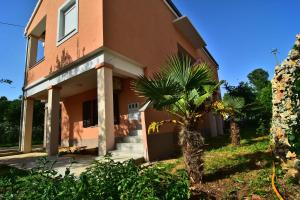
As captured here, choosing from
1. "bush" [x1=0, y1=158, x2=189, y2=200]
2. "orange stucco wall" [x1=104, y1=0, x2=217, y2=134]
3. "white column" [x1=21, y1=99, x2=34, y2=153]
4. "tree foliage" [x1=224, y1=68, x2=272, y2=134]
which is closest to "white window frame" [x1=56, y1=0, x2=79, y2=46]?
"orange stucco wall" [x1=104, y1=0, x2=217, y2=134]

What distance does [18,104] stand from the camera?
34.4 metres

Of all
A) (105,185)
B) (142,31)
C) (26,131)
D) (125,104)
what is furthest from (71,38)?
(105,185)

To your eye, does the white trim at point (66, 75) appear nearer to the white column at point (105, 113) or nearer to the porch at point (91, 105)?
the porch at point (91, 105)

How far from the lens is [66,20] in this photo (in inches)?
441

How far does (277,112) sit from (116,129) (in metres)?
7.77

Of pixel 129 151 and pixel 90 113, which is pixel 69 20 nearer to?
pixel 90 113

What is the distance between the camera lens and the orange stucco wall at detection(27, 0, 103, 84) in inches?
346

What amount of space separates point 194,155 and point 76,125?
10798 mm

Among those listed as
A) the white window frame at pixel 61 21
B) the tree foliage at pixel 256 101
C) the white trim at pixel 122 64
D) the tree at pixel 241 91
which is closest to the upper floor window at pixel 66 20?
the white window frame at pixel 61 21

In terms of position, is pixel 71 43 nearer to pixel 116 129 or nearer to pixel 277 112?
pixel 116 129

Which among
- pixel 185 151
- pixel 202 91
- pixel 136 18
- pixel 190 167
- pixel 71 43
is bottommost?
pixel 190 167

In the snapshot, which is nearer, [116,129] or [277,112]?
[277,112]

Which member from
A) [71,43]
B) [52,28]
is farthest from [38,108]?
[71,43]

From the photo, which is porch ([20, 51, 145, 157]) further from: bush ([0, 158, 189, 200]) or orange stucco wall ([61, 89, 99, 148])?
bush ([0, 158, 189, 200])
